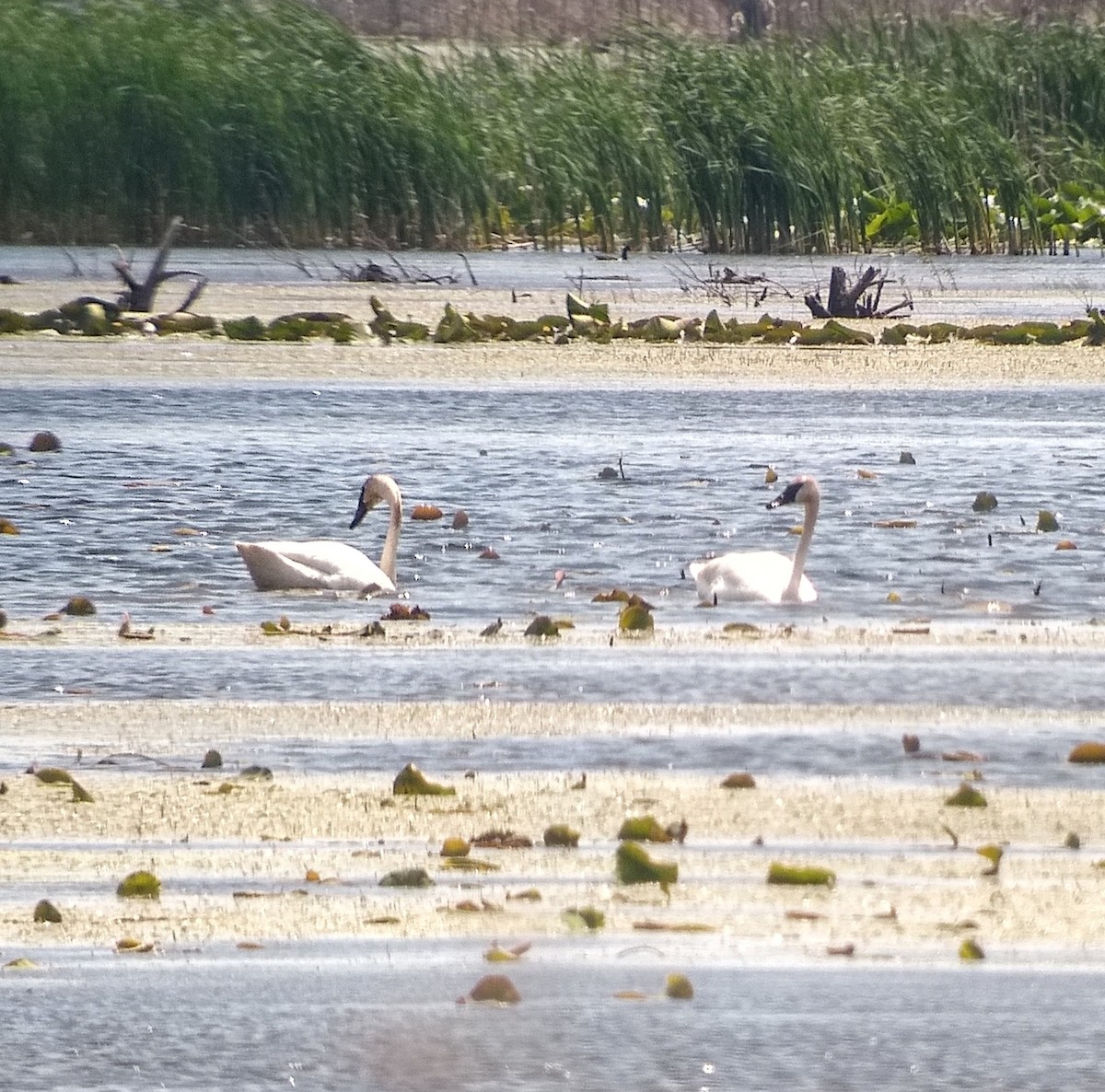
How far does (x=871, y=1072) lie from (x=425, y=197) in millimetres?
20095

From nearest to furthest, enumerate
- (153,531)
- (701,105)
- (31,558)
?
(31,558) < (153,531) < (701,105)

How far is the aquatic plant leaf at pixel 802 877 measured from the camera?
4.85 metres

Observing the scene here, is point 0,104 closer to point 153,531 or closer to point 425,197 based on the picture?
point 425,197

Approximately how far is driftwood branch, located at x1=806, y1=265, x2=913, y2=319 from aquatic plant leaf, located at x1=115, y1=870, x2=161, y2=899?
1427cm

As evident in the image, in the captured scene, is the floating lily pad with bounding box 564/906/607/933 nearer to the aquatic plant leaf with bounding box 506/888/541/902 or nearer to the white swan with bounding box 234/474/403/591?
the aquatic plant leaf with bounding box 506/888/541/902

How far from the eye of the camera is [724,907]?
15.5ft

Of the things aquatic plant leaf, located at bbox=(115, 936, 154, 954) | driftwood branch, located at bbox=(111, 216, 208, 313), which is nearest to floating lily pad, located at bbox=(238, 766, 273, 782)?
aquatic plant leaf, located at bbox=(115, 936, 154, 954)

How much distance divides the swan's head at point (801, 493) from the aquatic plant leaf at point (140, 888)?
4489mm

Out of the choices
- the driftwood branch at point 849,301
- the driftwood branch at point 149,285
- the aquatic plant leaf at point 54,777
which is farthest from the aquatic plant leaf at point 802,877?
the driftwood branch at point 849,301

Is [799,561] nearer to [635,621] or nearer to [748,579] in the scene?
[748,579]

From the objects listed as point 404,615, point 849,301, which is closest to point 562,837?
point 404,615

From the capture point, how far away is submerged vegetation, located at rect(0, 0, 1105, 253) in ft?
74.8

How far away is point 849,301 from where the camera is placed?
19250 millimetres

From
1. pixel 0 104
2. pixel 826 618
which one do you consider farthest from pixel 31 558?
pixel 0 104
